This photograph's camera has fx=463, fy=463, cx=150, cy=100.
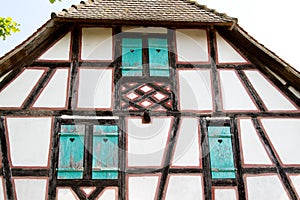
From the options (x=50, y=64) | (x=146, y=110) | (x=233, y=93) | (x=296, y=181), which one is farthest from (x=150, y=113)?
(x=296, y=181)

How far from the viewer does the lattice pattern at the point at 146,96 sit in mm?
7910

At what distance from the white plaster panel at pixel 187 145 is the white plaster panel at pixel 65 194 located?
1.65 m

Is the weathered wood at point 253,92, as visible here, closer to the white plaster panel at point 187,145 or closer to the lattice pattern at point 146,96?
the white plaster panel at point 187,145

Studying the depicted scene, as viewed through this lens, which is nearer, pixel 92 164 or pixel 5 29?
pixel 92 164

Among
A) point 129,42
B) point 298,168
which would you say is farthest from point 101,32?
point 298,168

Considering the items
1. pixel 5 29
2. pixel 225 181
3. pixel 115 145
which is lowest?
pixel 225 181

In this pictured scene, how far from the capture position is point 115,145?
7.45 m

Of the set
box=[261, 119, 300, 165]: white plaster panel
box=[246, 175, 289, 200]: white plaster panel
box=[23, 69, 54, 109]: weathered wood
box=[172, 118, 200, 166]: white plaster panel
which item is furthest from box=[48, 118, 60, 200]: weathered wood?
box=[261, 119, 300, 165]: white plaster panel

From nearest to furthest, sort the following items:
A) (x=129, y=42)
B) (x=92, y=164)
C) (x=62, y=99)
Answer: (x=92, y=164) → (x=62, y=99) → (x=129, y=42)

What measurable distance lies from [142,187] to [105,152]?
2.67ft

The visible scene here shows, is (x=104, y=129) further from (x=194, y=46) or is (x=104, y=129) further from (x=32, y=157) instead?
(x=194, y=46)

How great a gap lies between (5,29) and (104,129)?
3062mm

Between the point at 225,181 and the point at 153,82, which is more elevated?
the point at 153,82

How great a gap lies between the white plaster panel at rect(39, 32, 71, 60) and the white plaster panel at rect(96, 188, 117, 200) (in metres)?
2.57
